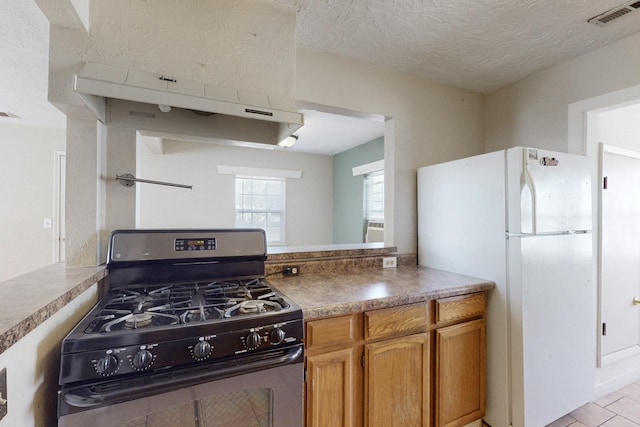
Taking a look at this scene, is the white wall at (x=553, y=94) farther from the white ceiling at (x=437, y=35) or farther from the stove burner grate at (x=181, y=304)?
the stove burner grate at (x=181, y=304)

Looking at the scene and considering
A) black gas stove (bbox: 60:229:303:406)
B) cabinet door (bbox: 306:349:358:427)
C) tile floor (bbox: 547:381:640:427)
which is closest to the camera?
black gas stove (bbox: 60:229:303:406)

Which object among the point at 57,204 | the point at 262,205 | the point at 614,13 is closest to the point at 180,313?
the point at 614,13

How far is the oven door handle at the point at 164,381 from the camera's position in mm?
808

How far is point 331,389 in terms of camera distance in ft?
4.21

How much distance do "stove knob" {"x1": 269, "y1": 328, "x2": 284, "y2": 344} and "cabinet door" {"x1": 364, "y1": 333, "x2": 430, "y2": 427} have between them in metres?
0.51

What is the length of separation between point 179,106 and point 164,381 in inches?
39.3

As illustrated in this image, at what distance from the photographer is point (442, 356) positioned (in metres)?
1.57

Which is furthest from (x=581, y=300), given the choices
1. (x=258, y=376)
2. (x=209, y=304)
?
(x=209, y=304)

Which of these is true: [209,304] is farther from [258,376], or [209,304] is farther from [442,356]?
[442,356]

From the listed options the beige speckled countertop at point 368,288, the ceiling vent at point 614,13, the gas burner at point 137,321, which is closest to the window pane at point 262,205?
the beige speckled countertop at point 368,288

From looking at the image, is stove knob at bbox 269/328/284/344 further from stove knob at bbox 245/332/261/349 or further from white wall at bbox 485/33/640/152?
white wall at bbox 485/33/640/152

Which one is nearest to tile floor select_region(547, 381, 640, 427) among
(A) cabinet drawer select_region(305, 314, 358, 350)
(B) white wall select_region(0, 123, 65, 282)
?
(A) cabinet drawer select_region(305, 314, 358, 350)

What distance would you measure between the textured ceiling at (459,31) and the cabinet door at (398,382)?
5.85 feet

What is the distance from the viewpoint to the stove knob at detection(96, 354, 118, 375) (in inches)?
32.7
